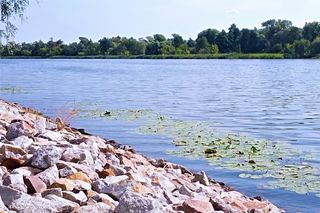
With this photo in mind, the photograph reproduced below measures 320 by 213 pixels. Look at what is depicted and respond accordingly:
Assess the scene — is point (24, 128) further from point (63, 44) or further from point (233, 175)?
point (63, 44)

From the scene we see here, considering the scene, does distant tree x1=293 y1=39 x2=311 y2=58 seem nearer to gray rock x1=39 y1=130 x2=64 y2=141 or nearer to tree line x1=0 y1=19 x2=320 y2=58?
tree line x1=0 y1=19 x2=320 y2=58

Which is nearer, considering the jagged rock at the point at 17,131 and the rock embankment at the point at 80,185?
the rock embankment at the point at 80,185

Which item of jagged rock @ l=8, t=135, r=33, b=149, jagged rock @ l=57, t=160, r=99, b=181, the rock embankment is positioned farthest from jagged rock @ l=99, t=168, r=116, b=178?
jagged rock @ l=8, t=135, r=33, b=149

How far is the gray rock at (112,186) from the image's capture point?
18.9 ft

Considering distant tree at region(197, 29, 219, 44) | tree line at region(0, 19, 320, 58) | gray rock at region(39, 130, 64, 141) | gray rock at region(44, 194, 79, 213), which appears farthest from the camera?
distant tree at region(197, 29, 219, 44)

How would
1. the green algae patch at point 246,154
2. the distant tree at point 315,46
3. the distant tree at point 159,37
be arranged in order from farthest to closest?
the distant tree at point 159,37, the distant tree at point 315,46, the green algae patch at point 246,154

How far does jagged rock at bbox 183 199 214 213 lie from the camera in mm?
5668

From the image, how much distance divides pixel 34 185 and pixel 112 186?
0.72m

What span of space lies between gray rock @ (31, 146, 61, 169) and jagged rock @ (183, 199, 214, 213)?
4.79ft

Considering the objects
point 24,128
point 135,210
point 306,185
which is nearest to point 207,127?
point 306,185

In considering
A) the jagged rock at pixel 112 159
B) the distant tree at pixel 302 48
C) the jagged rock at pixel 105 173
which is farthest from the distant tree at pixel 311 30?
the jagged rock at pixel 105 173

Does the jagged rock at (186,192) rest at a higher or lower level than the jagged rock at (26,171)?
lower

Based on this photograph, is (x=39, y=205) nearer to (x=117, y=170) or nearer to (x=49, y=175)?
(x=49, y=175)

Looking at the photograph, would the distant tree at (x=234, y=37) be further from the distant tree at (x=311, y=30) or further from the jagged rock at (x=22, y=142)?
the jagged rock at (x=22, y=142)
